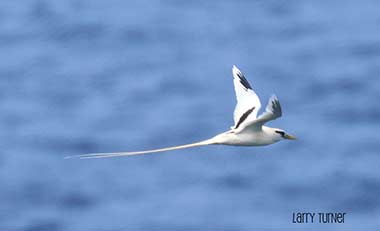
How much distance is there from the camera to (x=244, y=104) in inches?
675

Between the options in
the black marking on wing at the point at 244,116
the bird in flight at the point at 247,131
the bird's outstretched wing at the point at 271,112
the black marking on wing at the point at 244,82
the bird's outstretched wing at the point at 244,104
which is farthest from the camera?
the black marking on wing at the point at 244,82

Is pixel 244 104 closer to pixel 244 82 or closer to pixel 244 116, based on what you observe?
pixel 244 116

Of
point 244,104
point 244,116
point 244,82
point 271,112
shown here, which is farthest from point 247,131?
point 244,82

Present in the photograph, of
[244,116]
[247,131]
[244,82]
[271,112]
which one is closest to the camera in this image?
[271,112]

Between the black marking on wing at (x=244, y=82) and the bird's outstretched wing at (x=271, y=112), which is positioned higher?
the black marking on wing at (x=244, y=82)

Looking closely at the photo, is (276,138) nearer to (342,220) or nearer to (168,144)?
(342,220)

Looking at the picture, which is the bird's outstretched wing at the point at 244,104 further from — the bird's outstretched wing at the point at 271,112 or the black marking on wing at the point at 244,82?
the bird's outstretched wing at the point at 271,112

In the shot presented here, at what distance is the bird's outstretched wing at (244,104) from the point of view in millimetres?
→ 16781

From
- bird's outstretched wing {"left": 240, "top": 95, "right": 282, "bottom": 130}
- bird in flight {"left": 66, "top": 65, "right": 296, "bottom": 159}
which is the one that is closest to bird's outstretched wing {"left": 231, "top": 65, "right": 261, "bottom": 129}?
bird in flight {"left": 66, "top": 65, "right": 296, "bottom": 159}

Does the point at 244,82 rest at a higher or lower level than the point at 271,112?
higher

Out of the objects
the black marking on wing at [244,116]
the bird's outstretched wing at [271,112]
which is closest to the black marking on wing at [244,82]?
the black marking on wing at [244,116]

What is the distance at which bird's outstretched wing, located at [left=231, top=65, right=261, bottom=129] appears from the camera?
1678 centimetres

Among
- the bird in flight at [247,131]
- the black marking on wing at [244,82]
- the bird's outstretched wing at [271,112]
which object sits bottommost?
the bird's outstretched wing at [271,112]

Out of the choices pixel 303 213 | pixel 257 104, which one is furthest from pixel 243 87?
pixel 303 213
